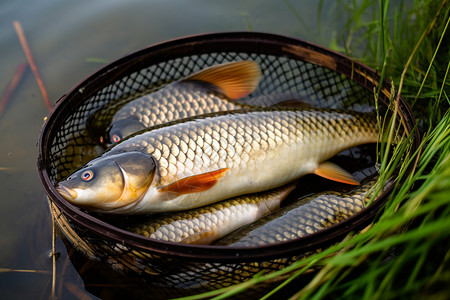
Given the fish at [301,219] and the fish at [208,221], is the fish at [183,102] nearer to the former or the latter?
the fish at [208,221]

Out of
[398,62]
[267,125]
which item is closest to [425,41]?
[398,62]

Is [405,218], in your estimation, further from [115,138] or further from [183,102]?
[115,138]

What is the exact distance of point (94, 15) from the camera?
3496 millimetres

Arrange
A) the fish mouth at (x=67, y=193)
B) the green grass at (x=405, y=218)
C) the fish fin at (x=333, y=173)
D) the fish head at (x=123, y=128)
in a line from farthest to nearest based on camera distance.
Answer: the fish head at (x=123, y=128)
the fish fin at (x=333, y=173)
the fish mouth at (x=67, y=193)
the green grass at (x=405, y=218)


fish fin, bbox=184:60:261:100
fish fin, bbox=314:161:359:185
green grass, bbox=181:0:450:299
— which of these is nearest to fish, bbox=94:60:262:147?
fish fin, bbox=184:60:261:100

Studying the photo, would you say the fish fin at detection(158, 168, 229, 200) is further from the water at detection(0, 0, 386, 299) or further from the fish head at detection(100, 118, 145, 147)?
the water at detection(0, 0, 386, 299)

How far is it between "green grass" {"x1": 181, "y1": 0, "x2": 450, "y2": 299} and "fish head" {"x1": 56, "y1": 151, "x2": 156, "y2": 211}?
547mm

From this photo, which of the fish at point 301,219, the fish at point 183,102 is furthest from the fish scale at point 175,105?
the fish at point 301,219

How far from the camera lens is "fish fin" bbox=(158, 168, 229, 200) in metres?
1.86

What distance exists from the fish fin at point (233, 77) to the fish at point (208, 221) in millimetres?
642

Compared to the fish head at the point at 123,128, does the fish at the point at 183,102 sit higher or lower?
higher

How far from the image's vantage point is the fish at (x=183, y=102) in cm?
232

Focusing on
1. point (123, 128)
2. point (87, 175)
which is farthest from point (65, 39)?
point (87, 175)

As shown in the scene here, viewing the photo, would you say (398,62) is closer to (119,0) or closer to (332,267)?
(332,267)
